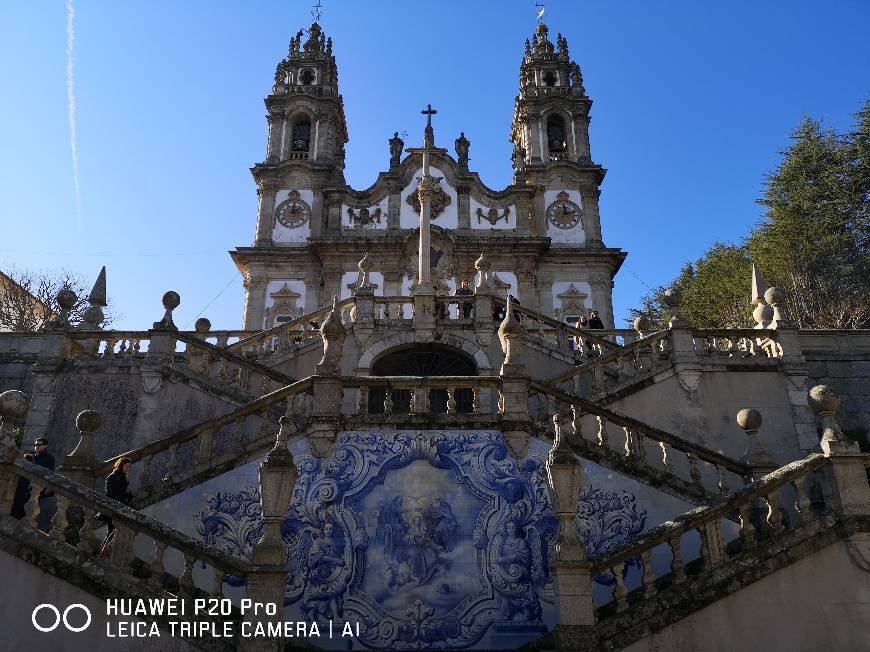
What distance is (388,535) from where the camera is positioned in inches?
362

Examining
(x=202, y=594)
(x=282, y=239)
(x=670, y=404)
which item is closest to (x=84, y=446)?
(x=202, y=594)

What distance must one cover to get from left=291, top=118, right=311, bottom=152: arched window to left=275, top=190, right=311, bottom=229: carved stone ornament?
292 centimetres

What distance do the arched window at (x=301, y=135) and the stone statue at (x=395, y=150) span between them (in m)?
3.99

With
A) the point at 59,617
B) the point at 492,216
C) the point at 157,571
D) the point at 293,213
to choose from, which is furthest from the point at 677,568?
the point at 293,213

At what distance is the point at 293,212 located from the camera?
30.0m

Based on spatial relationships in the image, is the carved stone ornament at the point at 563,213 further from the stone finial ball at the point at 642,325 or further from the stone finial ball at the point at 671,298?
the stone finial ball at the point at 671,298

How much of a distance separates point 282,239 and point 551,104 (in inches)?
540

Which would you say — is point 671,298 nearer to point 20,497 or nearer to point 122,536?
point 122,536

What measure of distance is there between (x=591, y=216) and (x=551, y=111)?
19.2 ft

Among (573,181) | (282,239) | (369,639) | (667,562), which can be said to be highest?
(573,181)

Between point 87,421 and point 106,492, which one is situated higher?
point 87,421

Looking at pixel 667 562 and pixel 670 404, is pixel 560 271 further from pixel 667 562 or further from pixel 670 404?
pixel 667 562

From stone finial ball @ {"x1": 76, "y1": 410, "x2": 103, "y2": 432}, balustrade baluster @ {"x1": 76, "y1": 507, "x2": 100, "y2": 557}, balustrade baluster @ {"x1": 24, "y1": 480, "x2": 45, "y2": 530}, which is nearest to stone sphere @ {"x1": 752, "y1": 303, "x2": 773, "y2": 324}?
stone finial ball @ {"x1": 76, "y1": 410, "x2": 103, "y2": 432}

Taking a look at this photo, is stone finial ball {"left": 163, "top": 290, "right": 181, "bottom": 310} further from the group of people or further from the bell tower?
the bell tower
